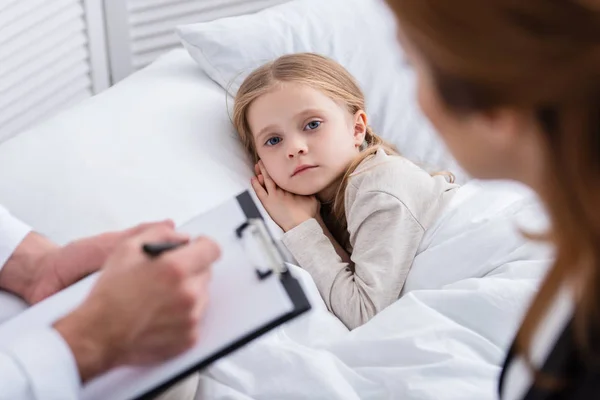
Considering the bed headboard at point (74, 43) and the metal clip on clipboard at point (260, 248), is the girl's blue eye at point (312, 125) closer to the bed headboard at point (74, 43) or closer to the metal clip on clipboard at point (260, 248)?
the metal clip on clipboard at point (260, 248)

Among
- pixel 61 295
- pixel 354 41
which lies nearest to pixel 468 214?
pixel 354 41

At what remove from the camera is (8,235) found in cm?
122

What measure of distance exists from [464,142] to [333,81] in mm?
950

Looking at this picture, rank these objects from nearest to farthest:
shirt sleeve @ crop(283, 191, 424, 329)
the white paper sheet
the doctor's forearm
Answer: the white paper sheet < the doctor's forearm < shirt sleeve @ crop(283, 191, 424, 329)

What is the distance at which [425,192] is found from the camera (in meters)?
1.51

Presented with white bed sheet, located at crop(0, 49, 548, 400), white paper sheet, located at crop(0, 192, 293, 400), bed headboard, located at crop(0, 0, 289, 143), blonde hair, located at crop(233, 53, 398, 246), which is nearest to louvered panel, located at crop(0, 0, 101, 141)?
bed headboard, located at crop(0, 0, 289, 143)

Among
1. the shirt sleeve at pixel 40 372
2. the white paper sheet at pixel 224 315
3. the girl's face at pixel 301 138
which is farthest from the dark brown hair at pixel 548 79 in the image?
the girl's face at pixel 301 138

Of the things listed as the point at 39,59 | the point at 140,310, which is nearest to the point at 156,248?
the point at 140,310

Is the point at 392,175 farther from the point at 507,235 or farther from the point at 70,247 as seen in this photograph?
A: the point at 70,247

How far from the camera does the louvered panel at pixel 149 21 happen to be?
86.2 inches

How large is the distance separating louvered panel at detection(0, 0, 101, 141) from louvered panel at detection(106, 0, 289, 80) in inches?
3.2

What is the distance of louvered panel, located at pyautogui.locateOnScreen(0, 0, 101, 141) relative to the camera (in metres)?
1.95

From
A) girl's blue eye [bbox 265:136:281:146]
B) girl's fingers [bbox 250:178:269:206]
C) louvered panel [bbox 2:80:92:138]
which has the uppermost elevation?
girl's blue eye [bbox 265:136:281:146]

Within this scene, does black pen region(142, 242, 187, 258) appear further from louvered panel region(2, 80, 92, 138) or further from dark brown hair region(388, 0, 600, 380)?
louvered panel region(2, 80, 92, 138)
